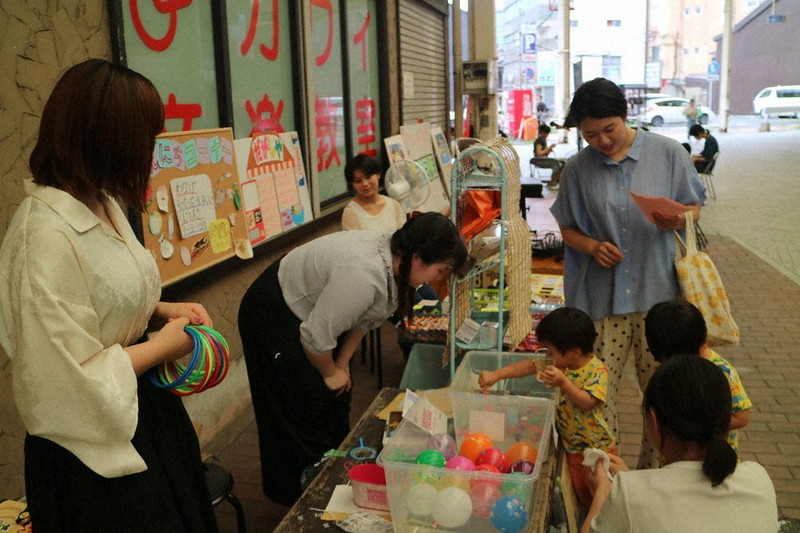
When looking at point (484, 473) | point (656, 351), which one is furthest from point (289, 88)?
point (484, 473)

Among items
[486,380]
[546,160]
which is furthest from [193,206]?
[546,160]

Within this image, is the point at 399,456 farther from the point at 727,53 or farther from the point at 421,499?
the point at 727,53

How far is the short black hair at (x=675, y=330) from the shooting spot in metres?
2.56

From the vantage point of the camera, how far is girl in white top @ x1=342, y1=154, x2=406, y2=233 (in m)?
5.13

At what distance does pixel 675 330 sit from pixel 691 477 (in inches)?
34.0

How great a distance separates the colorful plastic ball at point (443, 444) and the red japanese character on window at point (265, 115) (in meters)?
3.12

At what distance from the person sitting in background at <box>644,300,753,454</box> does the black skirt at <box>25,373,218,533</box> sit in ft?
5.54

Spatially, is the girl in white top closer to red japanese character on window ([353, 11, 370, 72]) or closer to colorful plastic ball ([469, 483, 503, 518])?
red japanese character on window ([353, 11, 370, 72])

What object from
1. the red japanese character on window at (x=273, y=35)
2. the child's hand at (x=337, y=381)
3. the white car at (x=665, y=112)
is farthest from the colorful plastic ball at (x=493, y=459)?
the white car at (x=665, y=112)

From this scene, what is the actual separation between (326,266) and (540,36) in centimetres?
5015

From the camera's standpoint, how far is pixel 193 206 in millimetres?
3857

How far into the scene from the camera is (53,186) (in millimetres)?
1598


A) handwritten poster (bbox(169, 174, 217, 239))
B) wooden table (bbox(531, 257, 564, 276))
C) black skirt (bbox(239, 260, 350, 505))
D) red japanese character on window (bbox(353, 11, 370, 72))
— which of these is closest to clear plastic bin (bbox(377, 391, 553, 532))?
black skirt (bbox(239, 260, 350, 505))

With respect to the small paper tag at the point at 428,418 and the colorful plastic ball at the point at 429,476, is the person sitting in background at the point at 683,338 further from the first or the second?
the colorful plastic ball at the point at 429,476
